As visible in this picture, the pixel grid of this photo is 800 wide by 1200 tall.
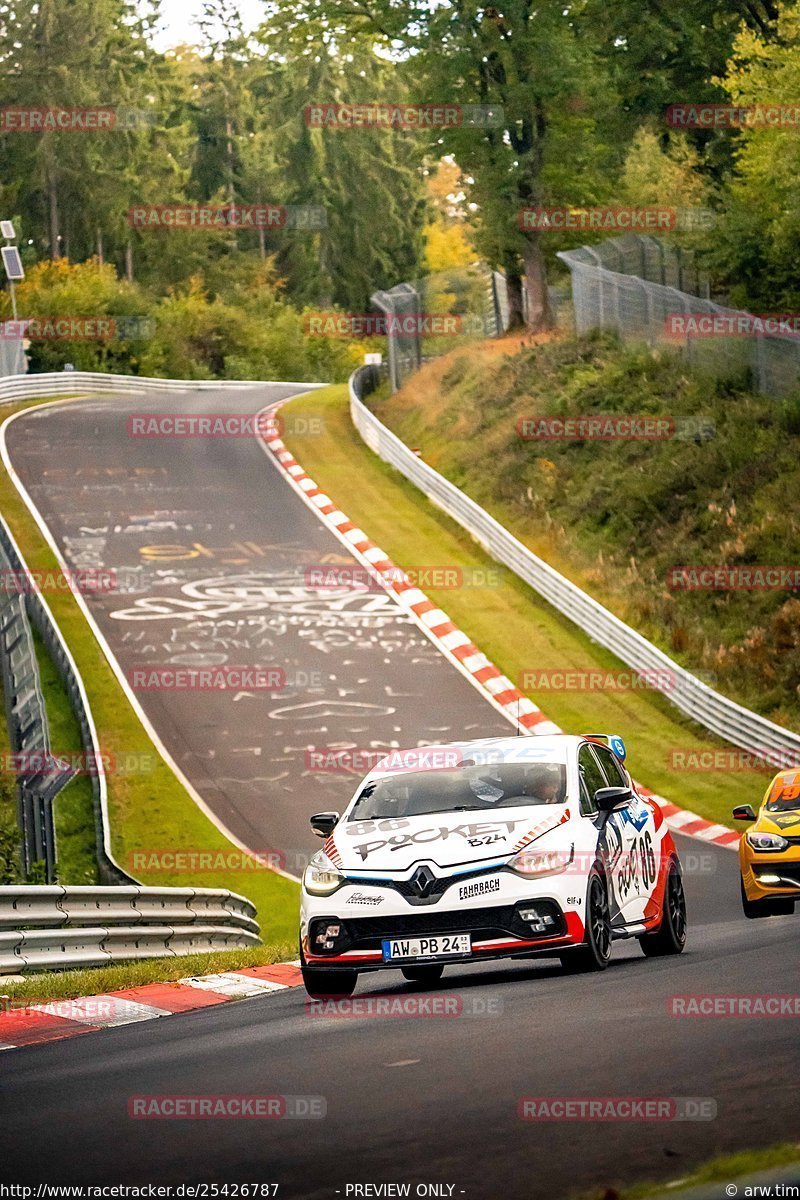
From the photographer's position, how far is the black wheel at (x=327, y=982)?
1129cm

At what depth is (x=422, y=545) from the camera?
39125mm

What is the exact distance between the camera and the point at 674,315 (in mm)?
43094

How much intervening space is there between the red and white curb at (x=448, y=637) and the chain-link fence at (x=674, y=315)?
8.92m

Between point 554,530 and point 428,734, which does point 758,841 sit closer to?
point 428,734

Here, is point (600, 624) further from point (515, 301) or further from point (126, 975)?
point (515, 301)

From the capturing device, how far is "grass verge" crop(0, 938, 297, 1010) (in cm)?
1223

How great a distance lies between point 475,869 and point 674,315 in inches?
1330

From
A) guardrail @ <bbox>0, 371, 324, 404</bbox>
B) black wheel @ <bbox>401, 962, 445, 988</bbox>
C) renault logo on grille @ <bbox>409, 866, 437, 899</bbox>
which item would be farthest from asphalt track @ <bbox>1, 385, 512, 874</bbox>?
renault logo on grille @ <bbox>409, 866, 437, 899</bbox>

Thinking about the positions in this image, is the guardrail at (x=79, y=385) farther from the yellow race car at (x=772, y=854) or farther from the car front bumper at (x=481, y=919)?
the car front bumper at (x=481, y=919)

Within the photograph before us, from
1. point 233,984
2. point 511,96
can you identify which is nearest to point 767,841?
point 233,984

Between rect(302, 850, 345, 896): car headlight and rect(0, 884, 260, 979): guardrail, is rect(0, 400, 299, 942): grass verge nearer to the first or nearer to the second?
rect(0, 884, 260, 979): guardrail

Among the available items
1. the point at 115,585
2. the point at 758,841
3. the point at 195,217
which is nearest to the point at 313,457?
the point at 115,585

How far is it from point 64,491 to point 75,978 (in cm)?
3157

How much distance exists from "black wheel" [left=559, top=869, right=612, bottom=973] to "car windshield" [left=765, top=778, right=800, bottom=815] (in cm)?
529
